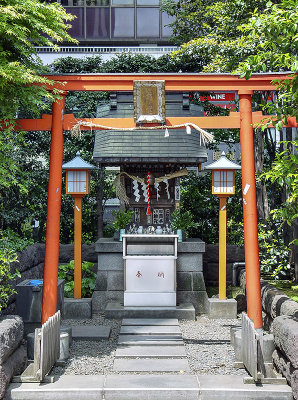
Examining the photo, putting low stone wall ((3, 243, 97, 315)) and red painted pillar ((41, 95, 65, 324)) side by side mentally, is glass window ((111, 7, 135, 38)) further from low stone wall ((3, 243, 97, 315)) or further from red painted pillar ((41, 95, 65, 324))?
red painted pillar ((41, 95, 65, 324))

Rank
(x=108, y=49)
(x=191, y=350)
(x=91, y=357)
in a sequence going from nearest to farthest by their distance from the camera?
(x=91, y=357) < (x=191, y=350) < (x=108, y=49)

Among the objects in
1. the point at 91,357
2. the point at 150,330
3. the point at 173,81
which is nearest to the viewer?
the point at 173,81

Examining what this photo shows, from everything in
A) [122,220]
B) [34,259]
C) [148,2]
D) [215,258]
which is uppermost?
[148,2]

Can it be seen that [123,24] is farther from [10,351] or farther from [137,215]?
[10,351]

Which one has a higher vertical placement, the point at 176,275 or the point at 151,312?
the point at 176,275

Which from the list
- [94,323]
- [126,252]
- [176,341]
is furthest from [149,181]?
[176,341]

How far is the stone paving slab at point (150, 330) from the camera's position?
35.3 feet

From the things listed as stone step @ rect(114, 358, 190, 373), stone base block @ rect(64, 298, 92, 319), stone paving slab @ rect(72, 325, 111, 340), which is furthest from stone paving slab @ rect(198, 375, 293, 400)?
stone base block @ rect(64, 298, 92, 319)

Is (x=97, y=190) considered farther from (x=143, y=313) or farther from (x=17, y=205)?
(x=143, y=313)

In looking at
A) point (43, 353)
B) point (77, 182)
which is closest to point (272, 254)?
point (77, 182)

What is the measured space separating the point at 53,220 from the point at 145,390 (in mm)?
3520

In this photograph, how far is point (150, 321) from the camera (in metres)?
11.8

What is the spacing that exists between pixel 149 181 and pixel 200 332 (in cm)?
527

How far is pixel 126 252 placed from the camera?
43.7 ft
